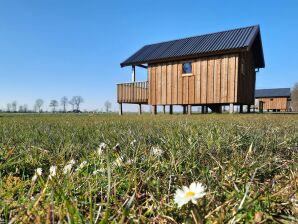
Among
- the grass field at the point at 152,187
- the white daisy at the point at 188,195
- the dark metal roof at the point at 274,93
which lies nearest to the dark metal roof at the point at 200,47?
the grass field at the point at 152,187

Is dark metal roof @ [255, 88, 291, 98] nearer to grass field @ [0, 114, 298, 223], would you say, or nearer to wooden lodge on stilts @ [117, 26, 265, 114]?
wooden lodge on stilts @ [117, 26, 265, 114]

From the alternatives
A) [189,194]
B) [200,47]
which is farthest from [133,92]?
[189,194]

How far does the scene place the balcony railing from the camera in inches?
596

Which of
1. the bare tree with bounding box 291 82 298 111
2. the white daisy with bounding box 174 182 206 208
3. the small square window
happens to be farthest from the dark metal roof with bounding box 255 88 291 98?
the white daisy with bounding box 174 182 206 208

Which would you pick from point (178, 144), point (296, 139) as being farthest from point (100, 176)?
point (296, 139)

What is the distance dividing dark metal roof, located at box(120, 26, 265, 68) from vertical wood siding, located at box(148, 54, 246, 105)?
19.9 inches

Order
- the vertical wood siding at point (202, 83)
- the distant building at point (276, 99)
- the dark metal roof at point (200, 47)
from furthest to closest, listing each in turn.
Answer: the distant building at point (276, 99) → the vertical wood siding at point (202, 83) → the dark metal roof at point (200, 47)

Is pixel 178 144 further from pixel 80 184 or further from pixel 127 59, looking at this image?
pixel 127 59

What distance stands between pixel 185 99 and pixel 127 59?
16.8ft

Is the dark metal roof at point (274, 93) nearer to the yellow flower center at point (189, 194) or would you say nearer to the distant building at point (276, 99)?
the distant building at point (276, 99)

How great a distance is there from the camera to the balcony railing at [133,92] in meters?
15.1

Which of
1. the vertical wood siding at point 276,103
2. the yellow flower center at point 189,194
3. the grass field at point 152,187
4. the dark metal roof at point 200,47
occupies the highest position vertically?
the dark metal roof at point 200,47

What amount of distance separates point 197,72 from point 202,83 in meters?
0.69

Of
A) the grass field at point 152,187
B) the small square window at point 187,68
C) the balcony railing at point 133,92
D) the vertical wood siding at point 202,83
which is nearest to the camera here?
the grass field at point 152,187
